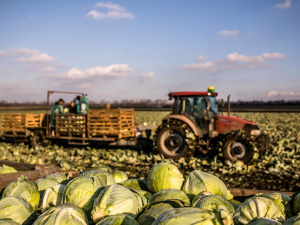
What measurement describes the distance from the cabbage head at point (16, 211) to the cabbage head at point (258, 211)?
59.9 inches

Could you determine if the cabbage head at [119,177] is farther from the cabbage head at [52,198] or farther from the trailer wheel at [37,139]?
the trailer wheel at [37,139]

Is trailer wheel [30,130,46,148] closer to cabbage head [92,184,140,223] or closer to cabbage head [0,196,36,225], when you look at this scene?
cabbage head [0,196,36,225]

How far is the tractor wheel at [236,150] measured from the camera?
8.02 meters

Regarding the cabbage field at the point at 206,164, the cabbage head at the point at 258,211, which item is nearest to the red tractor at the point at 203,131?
the cabbage field at the point at 206,164

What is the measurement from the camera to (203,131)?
869cm

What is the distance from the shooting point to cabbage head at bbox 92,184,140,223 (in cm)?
183

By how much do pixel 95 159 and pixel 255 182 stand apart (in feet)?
16.9

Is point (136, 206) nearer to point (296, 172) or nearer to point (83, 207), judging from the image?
point (83, 207)

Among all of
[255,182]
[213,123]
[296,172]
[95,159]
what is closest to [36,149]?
[95,159]

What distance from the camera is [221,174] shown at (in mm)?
7539

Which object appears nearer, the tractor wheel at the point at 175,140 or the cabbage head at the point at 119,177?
the cabbage head at the point at 119,177

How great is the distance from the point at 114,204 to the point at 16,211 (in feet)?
2.48

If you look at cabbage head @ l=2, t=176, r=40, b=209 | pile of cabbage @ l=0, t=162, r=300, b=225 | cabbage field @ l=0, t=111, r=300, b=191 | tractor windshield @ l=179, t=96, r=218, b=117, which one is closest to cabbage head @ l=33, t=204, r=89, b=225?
pile of cabbage @ l=0, t=162, r=300, b=225

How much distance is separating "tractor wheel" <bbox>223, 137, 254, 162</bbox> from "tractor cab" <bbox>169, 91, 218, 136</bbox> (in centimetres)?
66
